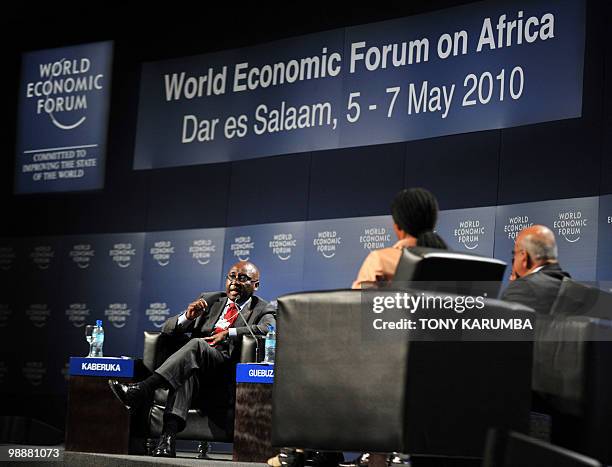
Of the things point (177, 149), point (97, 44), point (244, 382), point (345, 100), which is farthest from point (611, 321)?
point (97, 44)

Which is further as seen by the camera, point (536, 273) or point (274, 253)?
point (274, 253)

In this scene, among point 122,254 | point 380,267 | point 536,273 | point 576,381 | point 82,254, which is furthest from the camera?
point 82,254

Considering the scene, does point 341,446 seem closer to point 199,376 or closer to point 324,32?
point 199,376

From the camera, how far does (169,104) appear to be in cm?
781

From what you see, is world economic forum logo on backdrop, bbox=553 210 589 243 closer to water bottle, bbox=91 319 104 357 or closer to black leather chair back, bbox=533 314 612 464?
black leather chair back, bbox=533 314 612 464

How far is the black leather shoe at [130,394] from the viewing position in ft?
17.4

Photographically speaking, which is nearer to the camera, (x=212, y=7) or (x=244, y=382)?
(x=244, y=382)

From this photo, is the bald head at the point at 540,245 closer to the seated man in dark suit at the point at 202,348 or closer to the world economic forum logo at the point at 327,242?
the seated man in dark suit at the point at 202,348

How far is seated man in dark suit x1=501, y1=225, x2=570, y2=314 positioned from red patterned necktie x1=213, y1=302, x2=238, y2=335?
7.36ft

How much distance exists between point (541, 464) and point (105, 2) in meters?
7.39

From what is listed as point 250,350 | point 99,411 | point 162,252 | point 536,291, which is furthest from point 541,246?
point 162,252

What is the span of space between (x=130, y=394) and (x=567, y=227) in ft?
8.77

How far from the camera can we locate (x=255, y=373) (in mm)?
4984

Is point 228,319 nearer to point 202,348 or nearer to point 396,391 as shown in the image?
point 202,348
